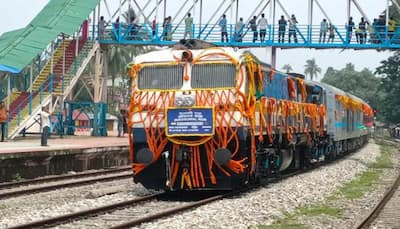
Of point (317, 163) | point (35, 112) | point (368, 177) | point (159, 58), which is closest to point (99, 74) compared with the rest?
point (35, 112)

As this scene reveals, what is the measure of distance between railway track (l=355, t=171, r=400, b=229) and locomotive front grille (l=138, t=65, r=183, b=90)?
4579 mm

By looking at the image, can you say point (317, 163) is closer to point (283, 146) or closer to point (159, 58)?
point (283, 146)

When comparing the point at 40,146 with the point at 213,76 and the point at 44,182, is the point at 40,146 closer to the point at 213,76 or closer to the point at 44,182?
the point at 44,182

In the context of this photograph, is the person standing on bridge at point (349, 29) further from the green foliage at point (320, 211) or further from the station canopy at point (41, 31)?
the green foliage at point (320, 211)

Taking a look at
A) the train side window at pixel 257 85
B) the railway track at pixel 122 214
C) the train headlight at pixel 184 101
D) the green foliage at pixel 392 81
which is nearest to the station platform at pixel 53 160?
the railway track at pixel 122 214

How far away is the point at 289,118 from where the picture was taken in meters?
17.3

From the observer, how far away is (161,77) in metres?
13.3

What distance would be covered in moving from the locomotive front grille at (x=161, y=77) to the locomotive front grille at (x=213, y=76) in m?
0.34

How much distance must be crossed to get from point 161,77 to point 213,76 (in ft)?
3.66

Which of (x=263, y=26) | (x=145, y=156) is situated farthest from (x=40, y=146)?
(x=263, y=26)

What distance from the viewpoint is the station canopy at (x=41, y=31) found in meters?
25.4

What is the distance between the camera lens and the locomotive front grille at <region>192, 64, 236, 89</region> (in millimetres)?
12938

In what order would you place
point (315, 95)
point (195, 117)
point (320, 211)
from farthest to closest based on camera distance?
point (315, 95) < point (195, 117) < point (320, 211)

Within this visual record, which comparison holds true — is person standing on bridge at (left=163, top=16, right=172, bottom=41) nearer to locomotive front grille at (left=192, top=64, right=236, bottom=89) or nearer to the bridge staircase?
the bridge staircase
